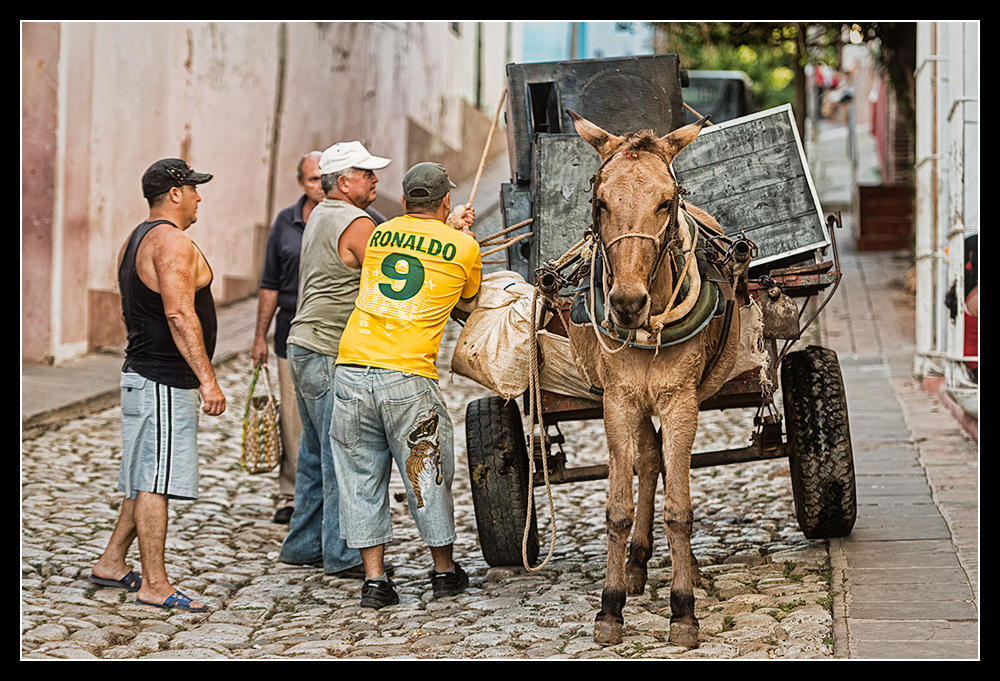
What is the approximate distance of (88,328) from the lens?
1134 cm

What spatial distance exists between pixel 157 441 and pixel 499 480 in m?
1.62

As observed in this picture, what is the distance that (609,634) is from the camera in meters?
4.44

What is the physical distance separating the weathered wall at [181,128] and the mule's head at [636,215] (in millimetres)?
7572

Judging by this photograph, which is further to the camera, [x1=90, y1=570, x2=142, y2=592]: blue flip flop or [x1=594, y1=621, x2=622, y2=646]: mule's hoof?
[x1=90, y1=570, x2=142, y2=592]: blue flip flop

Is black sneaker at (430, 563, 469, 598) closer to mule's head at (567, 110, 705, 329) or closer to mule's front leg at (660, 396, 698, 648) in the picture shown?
mule's front leg at (660, 396, 698, 648)

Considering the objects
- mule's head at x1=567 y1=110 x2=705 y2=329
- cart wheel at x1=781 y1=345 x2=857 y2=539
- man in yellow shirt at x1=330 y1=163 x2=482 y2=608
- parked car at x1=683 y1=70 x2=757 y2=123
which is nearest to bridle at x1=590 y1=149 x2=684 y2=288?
mule's head at x1=567 y1=110 x2=705 y2=329

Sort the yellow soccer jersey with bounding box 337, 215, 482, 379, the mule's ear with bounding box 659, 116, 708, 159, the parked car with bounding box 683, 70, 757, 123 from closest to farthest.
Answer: the mule's ear with bounding box 659, 116, 708, 159, the yellow soccer jersey with bounding box 337, 215, 482, 379, the parked car with bounding box 683, 70, 757, 123

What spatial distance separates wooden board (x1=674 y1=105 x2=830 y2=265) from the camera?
5.52 meters

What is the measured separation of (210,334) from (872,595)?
3.25 metres

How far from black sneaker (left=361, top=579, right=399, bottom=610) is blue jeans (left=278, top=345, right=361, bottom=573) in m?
0.53

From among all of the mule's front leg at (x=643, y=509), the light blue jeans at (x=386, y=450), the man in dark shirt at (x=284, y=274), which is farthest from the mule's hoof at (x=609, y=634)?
the man in dark shirt at (x=284, y=274)

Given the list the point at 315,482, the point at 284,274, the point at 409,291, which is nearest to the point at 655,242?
the point at 409,291

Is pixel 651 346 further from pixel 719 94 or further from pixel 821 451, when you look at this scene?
pixel 719 94

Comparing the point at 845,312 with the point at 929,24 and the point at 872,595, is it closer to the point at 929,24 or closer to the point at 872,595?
the point at 929,24
